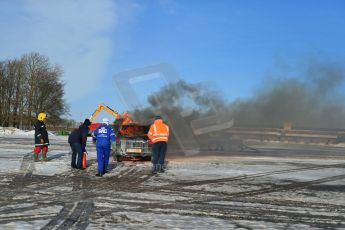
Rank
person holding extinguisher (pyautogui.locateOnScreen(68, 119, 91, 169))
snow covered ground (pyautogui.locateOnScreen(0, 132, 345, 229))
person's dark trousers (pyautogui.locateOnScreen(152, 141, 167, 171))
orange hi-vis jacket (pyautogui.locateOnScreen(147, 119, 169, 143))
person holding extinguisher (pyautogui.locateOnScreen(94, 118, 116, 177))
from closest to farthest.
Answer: snow covered ground (pyautogui.locateOnScreen(0, 132, 345, 229)), person holding extinguisher (pyautogui.locateOnScreen(94, 118, 116, 177)), person's dark trousers (pyautogui.locateOnScreen(152, 141, 167, 171)), orange hi-vis jacket (pyautogui.locateOnScreen(147, 119, 169, 143)), person holding extinguisher (pyautogui.locateOnScreen(68, 119, 91, 169))

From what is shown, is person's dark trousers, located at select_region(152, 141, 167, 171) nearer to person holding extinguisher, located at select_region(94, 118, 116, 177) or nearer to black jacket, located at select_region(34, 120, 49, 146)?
person holding extinguisher, located at select_region(94, 118, 116, 177)

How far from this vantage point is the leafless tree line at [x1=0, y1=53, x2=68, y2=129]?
5678 centimetres

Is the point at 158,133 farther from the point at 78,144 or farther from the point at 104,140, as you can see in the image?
the point at 78,144

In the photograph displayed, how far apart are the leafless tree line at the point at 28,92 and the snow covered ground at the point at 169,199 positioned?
148ft

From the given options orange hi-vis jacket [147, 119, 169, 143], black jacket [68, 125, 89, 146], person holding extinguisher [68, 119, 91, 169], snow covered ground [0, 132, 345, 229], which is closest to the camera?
snow covered ground [0, 132, 345, 229]

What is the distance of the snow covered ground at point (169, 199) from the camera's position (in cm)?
632

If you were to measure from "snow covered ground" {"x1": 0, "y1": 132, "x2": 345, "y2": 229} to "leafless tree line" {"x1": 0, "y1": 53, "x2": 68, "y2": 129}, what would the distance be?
45.0 m

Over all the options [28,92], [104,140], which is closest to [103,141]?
[104,140]

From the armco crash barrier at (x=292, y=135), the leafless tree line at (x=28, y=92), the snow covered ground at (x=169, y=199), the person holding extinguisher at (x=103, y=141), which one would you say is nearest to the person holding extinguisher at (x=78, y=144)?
the snow covered ground at (x=169, y=199)

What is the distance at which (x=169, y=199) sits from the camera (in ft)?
27.4

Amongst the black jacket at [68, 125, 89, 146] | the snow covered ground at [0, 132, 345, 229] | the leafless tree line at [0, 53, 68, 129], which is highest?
the leafless tree line at [0, 53, 68, 129]

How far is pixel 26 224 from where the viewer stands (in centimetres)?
595

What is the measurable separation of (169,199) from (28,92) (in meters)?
52.4

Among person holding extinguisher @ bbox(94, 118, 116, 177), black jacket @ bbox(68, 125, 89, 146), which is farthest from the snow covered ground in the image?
black jacket @ bbox(68, 125, 89, 146)
